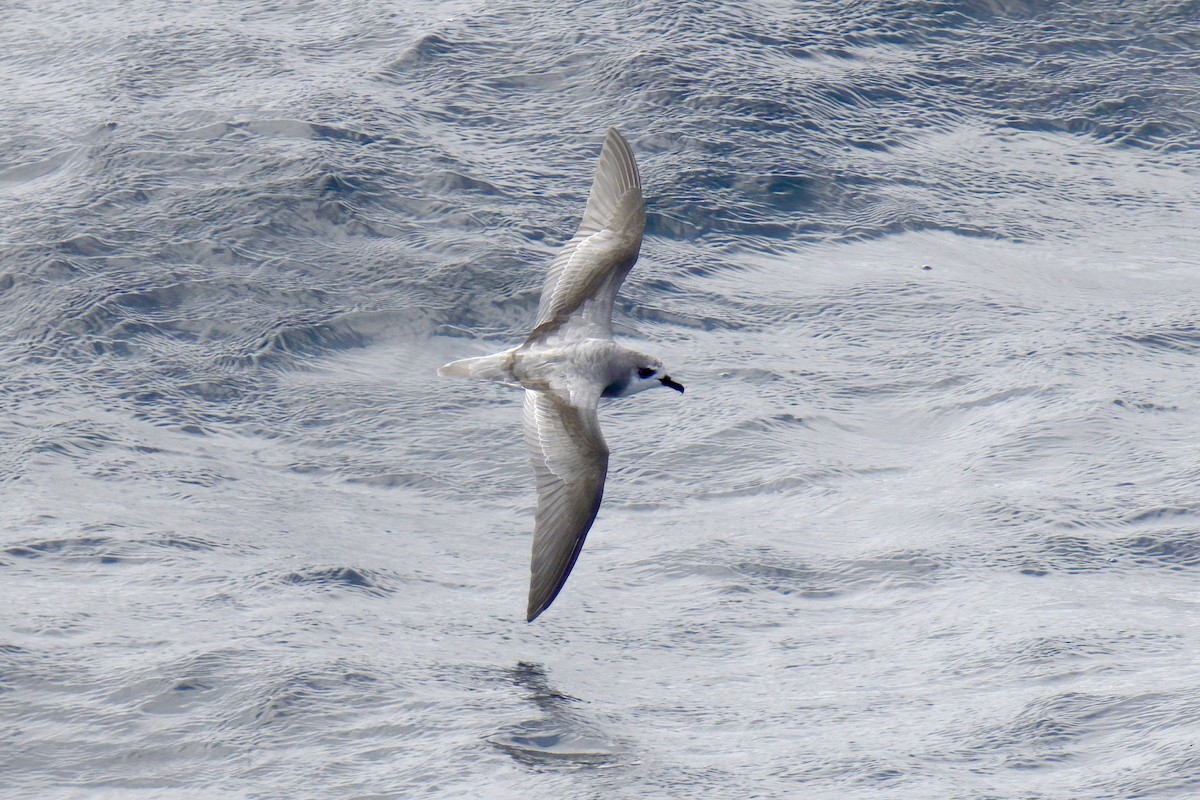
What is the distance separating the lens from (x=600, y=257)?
7.95 metres

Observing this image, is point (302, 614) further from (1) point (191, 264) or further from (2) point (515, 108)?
(2) point (515, 108)

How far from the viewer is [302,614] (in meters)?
6.42

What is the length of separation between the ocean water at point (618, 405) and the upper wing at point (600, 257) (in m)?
0.77

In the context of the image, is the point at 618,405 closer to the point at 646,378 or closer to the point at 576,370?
the point at 646,378

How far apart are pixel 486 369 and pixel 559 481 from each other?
100 centimetres

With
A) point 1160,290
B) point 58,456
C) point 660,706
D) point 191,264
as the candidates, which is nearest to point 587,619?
point 660,706

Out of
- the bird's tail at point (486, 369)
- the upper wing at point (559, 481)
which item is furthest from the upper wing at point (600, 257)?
the upper wing at point (559, 481)

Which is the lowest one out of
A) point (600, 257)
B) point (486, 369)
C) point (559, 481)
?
point (559, 481)

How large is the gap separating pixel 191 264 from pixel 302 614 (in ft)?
11.5

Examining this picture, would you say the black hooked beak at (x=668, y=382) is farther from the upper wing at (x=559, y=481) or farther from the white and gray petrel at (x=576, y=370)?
the upper wing at (x=559, y=481)

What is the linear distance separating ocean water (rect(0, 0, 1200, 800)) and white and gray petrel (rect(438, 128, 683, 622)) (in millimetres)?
418

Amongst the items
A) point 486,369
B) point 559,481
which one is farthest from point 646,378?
point 559,481

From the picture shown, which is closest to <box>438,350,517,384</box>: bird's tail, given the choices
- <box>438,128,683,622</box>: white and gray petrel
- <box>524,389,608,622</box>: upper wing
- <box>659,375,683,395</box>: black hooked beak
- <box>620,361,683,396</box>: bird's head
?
<box>438,128,683,622</box>: white and gray petrel

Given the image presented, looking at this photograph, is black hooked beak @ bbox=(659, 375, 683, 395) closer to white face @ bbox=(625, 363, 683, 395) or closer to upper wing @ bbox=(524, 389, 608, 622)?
white face @ bbox=(625, 363, 683, 395)
